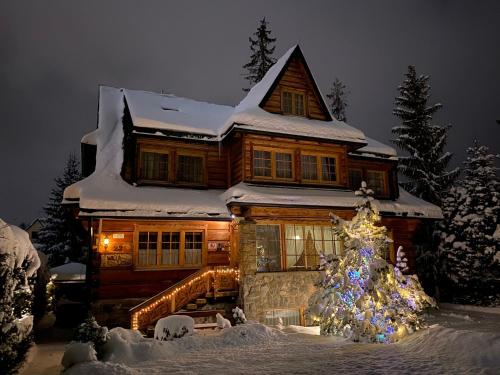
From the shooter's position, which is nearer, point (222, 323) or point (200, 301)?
point (222, 323)

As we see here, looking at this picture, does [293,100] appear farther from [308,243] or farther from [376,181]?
[308,243]

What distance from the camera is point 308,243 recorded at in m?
17.3

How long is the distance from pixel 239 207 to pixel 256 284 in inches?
124

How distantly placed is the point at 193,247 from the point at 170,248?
100 cm

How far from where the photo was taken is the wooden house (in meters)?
14.4

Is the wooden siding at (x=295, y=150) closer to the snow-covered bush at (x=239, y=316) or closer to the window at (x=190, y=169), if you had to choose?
the window at (x=190, y=169)

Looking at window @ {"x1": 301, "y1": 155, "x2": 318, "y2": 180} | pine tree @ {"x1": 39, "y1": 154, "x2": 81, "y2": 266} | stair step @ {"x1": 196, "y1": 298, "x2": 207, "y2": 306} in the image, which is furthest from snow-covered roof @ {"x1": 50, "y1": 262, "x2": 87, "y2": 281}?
window @ {"x1": 301, "y1": 155, "x2": 318, "y2": 180}

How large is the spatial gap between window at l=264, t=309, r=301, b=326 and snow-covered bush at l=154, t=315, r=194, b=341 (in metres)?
4.63

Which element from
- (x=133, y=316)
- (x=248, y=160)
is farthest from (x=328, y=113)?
(x=133, y=316)

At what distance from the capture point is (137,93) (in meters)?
21.3

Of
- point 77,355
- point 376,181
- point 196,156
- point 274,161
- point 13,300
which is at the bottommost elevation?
point 77,355

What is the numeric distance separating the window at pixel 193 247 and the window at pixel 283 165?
4808 mm

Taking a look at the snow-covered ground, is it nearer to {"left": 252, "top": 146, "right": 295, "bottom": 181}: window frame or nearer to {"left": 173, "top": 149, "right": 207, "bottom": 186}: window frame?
{"left": 252, "top": 146, "right": 295, "bottom": 181}: window frame

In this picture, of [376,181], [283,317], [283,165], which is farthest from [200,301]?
[376,181]
